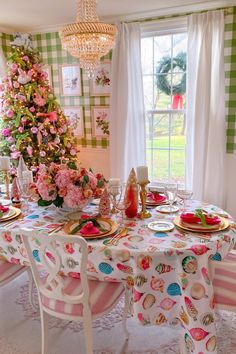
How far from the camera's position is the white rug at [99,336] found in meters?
1.99

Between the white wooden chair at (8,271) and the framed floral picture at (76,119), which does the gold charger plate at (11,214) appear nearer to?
the white wooden chair at (8,271)

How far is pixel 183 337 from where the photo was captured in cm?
169

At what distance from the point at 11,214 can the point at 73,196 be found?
18.9 inches

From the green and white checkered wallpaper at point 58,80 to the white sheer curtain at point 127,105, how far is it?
289mm

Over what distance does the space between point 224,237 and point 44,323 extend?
112 centimetres

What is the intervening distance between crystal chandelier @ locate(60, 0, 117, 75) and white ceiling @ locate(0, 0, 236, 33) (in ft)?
3.09

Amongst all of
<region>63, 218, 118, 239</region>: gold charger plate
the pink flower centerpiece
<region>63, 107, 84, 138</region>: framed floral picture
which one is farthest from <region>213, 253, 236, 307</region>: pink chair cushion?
<region>63, 107, 84, 138</region>: framed floral picture

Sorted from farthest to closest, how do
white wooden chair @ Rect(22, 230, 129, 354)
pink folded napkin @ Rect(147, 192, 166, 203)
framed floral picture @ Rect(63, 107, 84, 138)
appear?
1. framed floral picture @ Rect(63, 107, 84, 138)
2. pink folded napkin @ Rect(147, 192, 166, 203)
3. white wooden chair @ Rect(22, 230, 129, 354)

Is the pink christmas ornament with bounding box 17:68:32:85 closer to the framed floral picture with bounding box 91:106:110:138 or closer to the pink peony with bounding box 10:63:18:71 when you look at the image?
the pink peony with bounding box 10:63:18:71

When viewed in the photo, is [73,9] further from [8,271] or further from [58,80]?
[8,271]

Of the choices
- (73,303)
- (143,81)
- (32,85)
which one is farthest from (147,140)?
(73,303)

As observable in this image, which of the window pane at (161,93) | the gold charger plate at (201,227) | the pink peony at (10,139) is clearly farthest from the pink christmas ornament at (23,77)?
the gold charger plate at (201,227)

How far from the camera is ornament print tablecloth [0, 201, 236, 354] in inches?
62.5

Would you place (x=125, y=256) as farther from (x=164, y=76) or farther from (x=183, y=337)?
(x=164, y=76)
